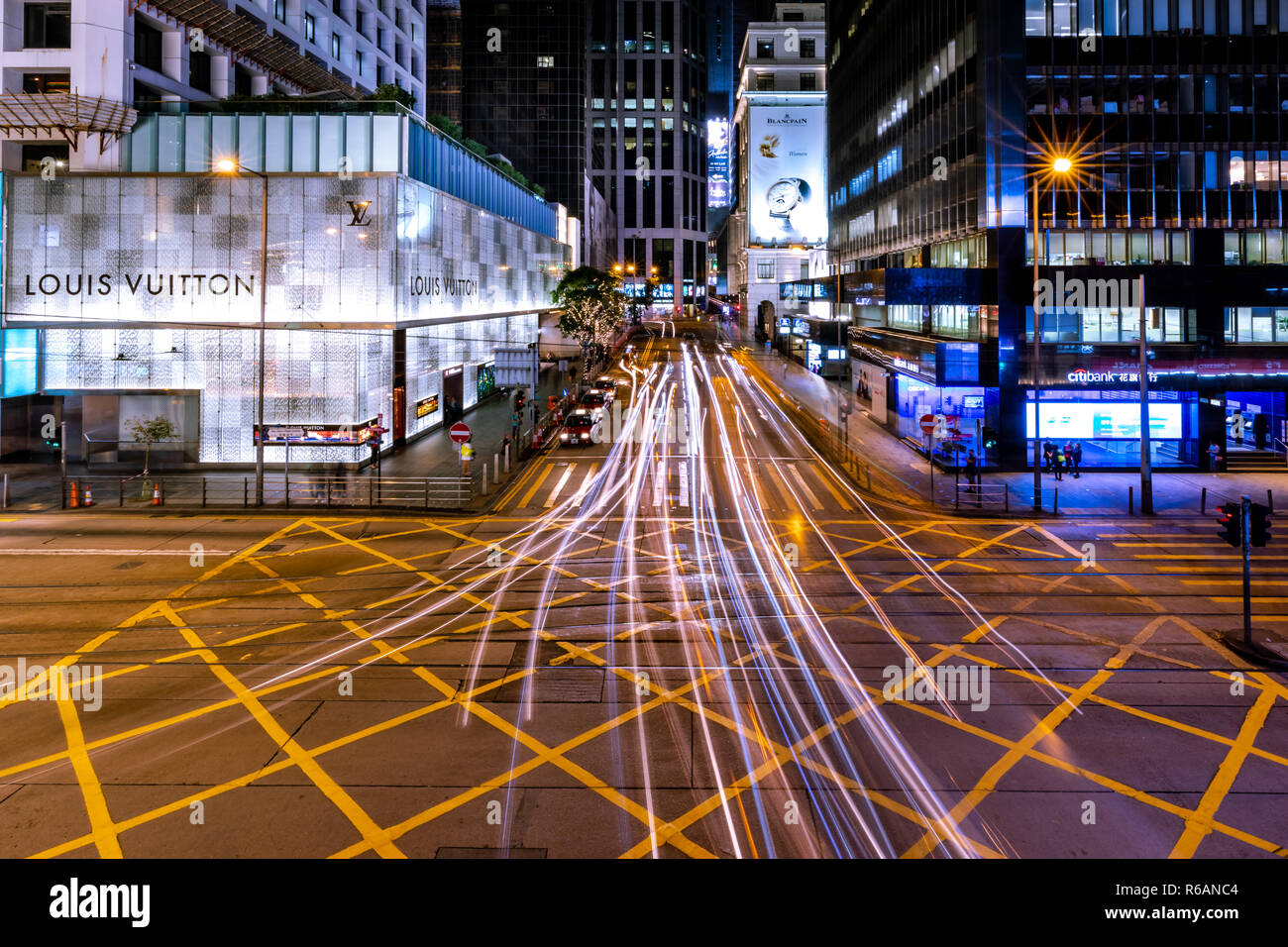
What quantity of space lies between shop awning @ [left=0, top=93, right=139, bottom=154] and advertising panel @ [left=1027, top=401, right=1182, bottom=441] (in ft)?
131

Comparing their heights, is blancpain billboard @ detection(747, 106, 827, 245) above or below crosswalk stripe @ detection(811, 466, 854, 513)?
above

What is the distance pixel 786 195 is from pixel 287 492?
8482 centimetres

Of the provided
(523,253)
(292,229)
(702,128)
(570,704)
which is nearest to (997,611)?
(570,704)

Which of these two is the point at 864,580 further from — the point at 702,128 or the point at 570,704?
the point at 702,128

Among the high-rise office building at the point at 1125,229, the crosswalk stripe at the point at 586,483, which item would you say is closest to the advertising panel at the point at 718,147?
the high-rise office building at the point at 1125,229

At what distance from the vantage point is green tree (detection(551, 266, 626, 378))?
7219 cm

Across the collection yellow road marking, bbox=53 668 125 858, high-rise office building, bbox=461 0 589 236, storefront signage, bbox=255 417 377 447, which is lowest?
yellow road marking, bbox=53 668 125 858

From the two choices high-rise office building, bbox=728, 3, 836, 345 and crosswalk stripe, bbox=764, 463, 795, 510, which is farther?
high-rise office building, bbox=728, 3, 836, 345

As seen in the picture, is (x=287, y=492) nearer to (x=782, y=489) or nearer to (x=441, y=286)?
(x=782, y=489)

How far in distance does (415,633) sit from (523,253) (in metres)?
56.5

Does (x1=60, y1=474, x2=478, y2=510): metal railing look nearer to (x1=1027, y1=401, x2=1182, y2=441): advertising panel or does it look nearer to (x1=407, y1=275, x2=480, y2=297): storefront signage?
(x1=407, y1=275, x2=480, y2=297): storefront signage

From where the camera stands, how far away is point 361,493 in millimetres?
30781

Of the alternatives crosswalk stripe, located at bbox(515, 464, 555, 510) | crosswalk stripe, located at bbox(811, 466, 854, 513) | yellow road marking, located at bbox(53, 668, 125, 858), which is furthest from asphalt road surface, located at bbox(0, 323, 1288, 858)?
crosswalk stripe, located at bbox(515, 464, 555, 510)

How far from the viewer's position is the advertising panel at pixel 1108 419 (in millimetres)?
37344
